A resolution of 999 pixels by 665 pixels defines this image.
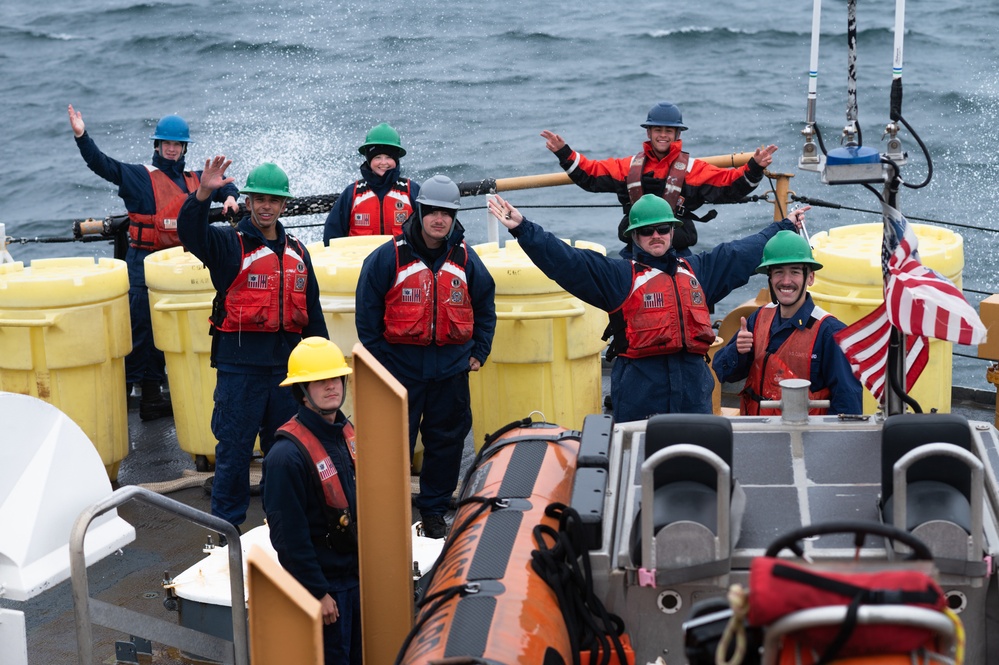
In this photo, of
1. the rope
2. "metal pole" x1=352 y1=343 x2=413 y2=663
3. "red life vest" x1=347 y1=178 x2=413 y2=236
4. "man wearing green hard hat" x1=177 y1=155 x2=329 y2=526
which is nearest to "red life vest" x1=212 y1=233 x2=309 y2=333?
"man wearing green hard hat" x1=177 y1=155 x2=329 y2=526

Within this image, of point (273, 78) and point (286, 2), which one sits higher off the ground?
point (286, 2)

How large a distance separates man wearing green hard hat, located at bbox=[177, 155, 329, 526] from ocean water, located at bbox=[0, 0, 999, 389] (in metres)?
8.95

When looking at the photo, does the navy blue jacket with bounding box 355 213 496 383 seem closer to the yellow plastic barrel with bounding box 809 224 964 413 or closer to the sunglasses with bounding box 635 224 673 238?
the sunglasses with bounding box 635 224 673 238

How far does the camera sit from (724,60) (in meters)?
26.6

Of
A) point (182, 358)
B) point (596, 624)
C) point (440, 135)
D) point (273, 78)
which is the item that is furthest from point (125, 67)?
point (596, 624)

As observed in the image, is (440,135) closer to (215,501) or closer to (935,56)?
(935,56)

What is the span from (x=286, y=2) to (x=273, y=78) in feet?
22.9

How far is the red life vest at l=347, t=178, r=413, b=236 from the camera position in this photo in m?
8.14

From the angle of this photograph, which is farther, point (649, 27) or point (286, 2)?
point (286, 2)

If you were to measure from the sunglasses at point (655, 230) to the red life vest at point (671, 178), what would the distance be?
5.13ft

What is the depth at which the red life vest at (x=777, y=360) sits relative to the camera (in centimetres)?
575

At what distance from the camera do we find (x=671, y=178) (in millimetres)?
7473

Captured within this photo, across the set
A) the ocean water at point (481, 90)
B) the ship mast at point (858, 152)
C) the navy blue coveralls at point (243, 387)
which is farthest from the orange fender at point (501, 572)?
the ocean water at point (481, 90)

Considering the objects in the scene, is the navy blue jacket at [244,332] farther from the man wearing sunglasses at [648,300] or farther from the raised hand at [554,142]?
the raised hand at [554,142]
